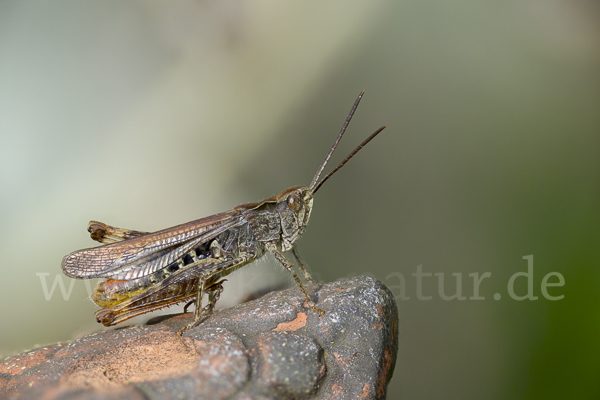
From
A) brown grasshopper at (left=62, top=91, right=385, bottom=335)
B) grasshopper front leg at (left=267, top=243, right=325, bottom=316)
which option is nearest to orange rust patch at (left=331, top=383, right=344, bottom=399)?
grasshopper front leg at (left=267, top=243, right=325, bottom=316)

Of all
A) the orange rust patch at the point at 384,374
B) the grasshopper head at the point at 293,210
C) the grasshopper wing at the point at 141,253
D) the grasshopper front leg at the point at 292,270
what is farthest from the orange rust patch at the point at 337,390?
the grasshopper wing at the point at 141,253

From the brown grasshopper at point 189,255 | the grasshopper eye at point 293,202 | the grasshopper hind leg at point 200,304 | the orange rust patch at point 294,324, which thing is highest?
the grasshopper eye at point 293,202

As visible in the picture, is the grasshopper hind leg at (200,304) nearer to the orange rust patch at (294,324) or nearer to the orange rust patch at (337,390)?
the orange rust patch at (294,324)

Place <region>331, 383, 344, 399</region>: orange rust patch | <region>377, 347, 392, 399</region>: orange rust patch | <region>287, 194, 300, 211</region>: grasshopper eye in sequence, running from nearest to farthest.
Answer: <region>331, 383, 344, 399</region>: orange rust patch, <region>377, 347, 392, 399</region>: orange rust patch, <region>287, 194, 300, 211</region>: grasshopper eye

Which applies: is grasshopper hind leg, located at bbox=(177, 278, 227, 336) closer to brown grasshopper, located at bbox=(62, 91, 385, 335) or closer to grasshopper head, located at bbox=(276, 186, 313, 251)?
brown grasshopper, located at bbox=(62, 91, 385, 335)

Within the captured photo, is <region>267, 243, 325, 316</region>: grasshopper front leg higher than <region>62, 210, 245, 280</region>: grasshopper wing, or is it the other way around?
<region>62, 210, 245, 280</region>: grasshopper wing

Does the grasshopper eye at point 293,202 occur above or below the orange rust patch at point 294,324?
above

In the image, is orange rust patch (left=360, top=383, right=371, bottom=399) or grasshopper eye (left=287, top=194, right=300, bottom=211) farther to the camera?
grasshopper eye (left=287, top=194, right=300, bottom=211)

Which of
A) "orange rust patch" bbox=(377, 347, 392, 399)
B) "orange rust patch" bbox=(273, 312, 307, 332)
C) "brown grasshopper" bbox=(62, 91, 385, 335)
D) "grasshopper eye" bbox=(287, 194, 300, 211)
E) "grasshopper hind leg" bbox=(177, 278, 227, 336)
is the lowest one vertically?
"orange rust patch" bbox=(377, 347, 392, 399)
